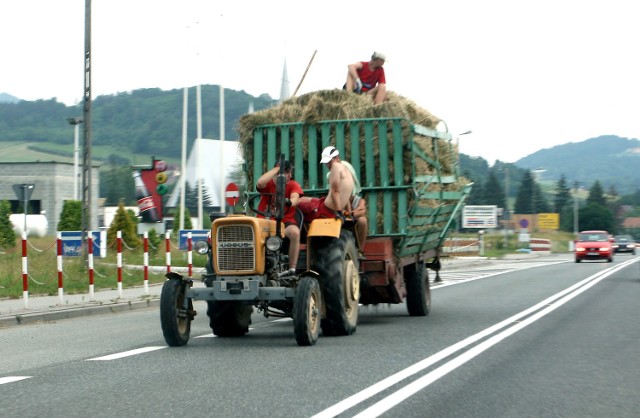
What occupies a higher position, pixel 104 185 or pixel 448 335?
pixel 104 185

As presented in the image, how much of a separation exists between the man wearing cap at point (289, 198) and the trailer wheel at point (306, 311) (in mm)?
458

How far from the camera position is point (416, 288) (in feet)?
52.6

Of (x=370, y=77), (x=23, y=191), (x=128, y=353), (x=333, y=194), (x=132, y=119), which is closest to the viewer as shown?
(x=128, y=353)

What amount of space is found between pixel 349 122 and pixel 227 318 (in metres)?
3.23

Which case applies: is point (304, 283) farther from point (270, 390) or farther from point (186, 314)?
point (270, 390)

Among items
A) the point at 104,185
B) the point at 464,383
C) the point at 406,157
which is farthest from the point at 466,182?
the point at 104,185

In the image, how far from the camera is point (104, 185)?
13888 centimetres

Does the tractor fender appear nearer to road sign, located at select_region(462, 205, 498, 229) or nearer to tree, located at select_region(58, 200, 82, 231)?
tree, located at select_region(58, 200, 82, 231)

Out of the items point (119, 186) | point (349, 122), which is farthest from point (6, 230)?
point (119, 186)

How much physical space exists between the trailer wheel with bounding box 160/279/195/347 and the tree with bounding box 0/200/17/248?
29609 millimetres

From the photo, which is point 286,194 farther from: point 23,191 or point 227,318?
point 23,191

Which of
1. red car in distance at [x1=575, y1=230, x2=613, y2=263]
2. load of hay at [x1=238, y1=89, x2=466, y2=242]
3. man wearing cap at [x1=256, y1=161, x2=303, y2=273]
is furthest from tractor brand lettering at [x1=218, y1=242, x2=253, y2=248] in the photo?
red car in distance at [x1=575, y1=230, x2=613, y2=263]

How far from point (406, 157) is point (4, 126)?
541 feet

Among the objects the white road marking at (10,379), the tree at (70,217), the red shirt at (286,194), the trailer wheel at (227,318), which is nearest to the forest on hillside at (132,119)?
the tree at (70,217)
